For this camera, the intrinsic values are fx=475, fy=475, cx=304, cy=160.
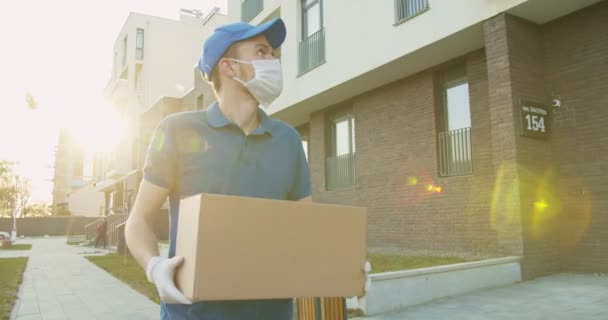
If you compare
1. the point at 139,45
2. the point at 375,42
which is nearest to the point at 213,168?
the point at 375,42

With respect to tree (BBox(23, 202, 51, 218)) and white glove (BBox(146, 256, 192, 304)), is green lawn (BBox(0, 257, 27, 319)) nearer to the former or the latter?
white glove (BBox(146, 256, 192, 304))

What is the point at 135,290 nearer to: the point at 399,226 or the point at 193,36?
the point at 399,226

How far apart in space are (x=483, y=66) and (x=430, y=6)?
1660mm

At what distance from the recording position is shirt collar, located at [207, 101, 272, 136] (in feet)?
5.77

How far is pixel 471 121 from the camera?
33.2ft

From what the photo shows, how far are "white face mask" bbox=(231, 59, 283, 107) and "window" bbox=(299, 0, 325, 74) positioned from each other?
457 inches

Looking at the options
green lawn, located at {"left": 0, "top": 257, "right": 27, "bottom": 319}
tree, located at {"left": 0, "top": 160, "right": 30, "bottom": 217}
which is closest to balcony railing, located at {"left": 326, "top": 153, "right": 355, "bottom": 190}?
green lawn, located at {"left": 0, "top": 257, "right": 27, "bottom": 319}

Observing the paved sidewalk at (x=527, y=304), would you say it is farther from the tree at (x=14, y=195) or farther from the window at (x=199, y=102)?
the tree at (x=14, y=195)

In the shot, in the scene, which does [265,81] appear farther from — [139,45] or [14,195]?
[14,195]

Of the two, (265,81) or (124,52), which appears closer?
(265,81)

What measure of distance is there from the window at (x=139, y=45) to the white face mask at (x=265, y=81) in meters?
36.8

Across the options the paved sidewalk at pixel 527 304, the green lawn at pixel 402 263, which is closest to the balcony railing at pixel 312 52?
the green lawn at pixel 402 263

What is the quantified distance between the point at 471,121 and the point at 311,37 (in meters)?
6.08

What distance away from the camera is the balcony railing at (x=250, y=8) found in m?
17.4
